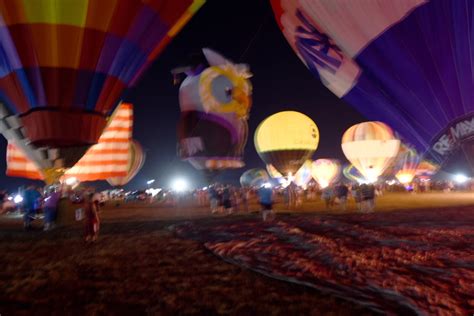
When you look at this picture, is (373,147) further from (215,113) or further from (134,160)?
(134,160)

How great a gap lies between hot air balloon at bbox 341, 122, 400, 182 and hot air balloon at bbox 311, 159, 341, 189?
11.7 m

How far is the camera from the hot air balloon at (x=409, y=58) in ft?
25.2

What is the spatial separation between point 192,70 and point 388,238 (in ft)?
63.7

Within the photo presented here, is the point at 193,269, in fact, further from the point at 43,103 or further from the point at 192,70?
the point at 192,70

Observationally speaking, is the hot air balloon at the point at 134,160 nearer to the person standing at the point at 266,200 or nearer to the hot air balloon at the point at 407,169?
the person standing at the point at 266,200

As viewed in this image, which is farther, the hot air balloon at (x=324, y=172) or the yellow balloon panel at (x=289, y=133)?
the hot air balloon at (x=324, y=172)

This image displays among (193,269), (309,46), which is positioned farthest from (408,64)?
(193,269)

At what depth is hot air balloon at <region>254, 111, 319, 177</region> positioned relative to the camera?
1010 inches

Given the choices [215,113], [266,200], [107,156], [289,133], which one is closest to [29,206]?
[266,200]

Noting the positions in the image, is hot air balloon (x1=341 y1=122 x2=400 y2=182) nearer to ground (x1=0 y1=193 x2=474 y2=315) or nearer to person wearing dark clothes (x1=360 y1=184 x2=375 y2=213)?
person wearing dark clothes (x1=360 y1=184 x2=375 y2=213)

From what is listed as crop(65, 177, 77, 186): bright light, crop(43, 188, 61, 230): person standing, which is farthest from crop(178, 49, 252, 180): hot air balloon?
crop(43, 188, 61, 230): person standing

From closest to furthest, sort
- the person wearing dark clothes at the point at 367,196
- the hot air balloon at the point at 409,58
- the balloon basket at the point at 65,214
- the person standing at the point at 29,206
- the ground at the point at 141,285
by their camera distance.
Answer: the ground at the point at 141,285, the hot air balloon at the point at 409,58, the person standing at the point at 29,206, the balloon basket at the point at 65,214, the person wearing dark clothes at the point at 367,196

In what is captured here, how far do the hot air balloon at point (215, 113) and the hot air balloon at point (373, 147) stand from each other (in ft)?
32.1

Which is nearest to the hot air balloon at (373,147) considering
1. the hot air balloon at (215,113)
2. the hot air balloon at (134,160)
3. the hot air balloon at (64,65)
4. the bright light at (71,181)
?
the hot air balloon at (215,113)
